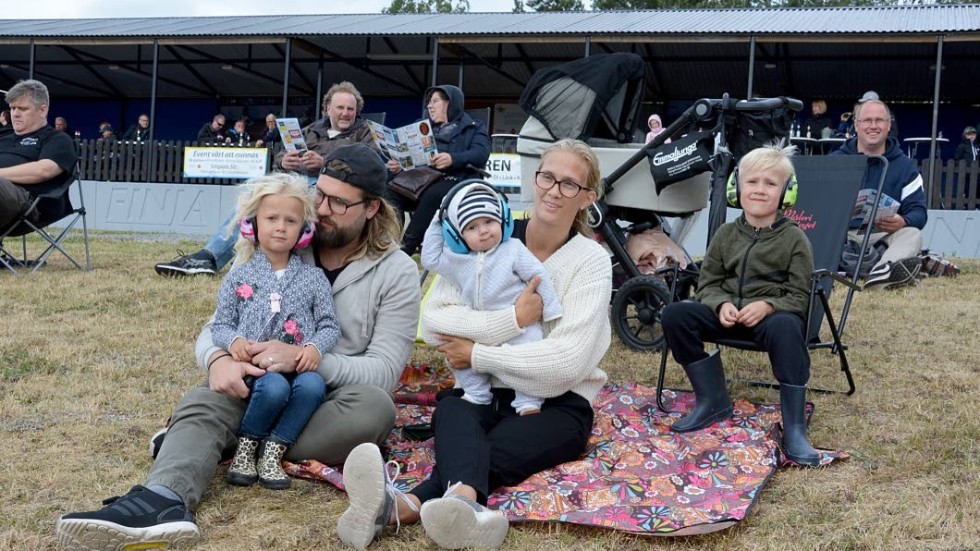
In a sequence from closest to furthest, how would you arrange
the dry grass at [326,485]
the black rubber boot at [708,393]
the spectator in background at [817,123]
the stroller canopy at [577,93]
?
the dry grass at [326,485], the black rubber boot at [708,393], the stroller canopy at [577,93], the spectator in background at [817,123]

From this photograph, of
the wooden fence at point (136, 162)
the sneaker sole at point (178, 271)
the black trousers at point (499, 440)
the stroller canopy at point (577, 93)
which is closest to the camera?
the black trousers at point (499, 440)

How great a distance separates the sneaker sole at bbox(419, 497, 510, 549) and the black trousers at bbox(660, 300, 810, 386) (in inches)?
57.7

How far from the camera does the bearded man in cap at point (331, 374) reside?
2576 millimetres

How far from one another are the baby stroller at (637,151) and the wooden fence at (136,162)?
456 inches

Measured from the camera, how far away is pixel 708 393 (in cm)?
386

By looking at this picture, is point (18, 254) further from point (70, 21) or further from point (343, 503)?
point (70, 21)

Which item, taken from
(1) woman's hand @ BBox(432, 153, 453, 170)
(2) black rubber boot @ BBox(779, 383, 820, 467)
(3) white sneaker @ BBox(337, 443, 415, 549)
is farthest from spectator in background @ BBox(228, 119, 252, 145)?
(3) white sneaker @ BBox(337, 443, 415, 549)

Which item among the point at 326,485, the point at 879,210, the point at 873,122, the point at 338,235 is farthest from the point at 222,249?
the point at 879,210

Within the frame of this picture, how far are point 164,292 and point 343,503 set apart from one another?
4.24 m

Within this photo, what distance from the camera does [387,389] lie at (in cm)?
343

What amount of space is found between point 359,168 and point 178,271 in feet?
15.0

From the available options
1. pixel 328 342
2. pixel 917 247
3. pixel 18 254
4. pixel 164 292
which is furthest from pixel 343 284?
pixel 18 254

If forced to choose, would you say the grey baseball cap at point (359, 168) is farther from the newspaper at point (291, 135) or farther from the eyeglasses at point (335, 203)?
the newspaper at point (291, 135)

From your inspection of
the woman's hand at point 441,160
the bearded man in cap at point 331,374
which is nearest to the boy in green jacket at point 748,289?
the bearded man in cap at point 331,374
